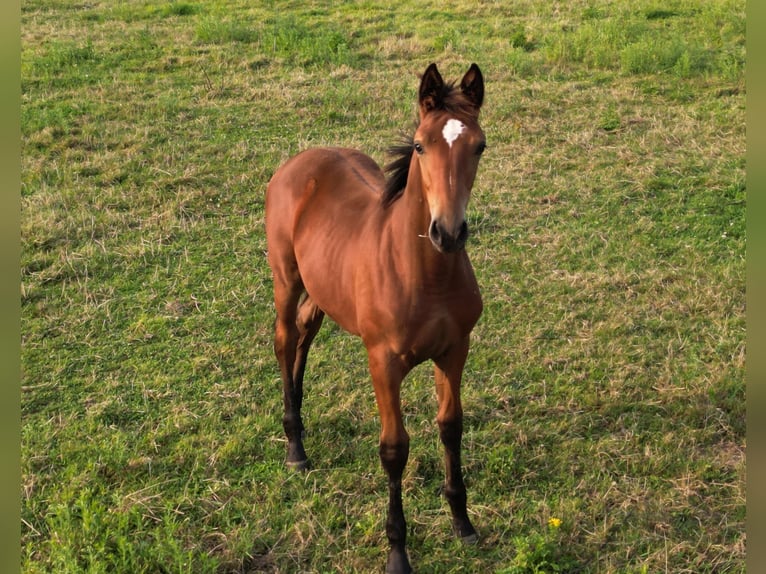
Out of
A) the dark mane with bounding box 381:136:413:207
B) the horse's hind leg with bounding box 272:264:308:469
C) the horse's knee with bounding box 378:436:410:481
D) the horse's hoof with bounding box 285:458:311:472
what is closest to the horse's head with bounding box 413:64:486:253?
the dark mane with bounding box 381:136:413:207

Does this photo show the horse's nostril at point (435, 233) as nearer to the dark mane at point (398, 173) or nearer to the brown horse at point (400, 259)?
the brown horse at point (400, 259)

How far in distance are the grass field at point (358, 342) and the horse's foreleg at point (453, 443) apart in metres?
0.10

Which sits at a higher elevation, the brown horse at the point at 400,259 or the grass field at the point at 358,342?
the brown horse at the point at 400,259

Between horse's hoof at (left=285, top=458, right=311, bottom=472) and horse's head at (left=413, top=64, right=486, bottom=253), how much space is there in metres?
1.94

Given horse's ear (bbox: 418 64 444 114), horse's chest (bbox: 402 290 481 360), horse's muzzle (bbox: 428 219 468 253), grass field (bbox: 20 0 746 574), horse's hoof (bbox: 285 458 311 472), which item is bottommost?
horse's hoof (bbox: 285 458 311 472)

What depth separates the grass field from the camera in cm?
382

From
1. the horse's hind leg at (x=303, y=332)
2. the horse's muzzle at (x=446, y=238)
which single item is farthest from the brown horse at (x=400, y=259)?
the horse's hind leg at (x=303, y=332)

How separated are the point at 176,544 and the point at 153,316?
2.65m

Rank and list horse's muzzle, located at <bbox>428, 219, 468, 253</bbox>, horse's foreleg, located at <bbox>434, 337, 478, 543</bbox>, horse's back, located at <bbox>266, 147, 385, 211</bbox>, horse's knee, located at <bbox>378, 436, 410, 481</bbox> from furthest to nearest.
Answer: horse's back, located at <bbox>266, 147, 385, 211</bbox> → horse's foreleg, located at <bbox>434, 337, 478, 543</bbox> → horse's knee, located at <bbox>378, 436, 410, 481</bbox> → horse's muzzle, located at <bbox>428, 219, 468, 253</bbox>

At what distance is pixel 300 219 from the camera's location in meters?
4.29

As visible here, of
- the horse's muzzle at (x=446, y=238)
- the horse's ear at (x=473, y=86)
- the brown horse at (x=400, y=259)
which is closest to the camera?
the horse's muzzle at (x=446, y=238)

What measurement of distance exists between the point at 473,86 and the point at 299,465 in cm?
239

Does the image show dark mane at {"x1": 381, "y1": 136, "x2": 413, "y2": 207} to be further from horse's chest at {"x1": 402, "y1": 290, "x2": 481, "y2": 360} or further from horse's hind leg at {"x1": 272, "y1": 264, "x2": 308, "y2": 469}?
horse's hind leg at {"x1": 272, "y1": 264, "x2": 308, "y2": 469}

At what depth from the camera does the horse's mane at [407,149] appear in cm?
313
